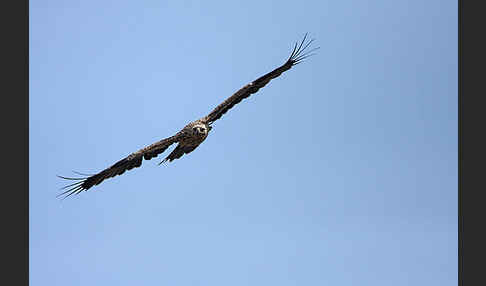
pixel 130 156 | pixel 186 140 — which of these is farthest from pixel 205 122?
pixel 130 156

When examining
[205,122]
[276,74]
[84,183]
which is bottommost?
[84,183]

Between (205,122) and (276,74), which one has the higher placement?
(276,74)

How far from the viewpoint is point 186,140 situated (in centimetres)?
3203

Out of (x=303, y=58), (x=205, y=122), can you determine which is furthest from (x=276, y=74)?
(x=205, y=122)

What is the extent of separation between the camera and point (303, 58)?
33.8 m

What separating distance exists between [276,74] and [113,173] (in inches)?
298

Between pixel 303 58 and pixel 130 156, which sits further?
pixel 303 58

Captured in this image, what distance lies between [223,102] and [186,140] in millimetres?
2311

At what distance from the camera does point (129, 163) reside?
31.8 m

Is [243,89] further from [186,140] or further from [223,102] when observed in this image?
[186,140]

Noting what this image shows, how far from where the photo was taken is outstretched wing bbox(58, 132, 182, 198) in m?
31.8

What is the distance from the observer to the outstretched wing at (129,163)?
31.8 metres

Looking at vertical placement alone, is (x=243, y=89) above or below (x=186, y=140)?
above

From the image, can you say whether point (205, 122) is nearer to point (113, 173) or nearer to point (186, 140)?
point (186, 140)
